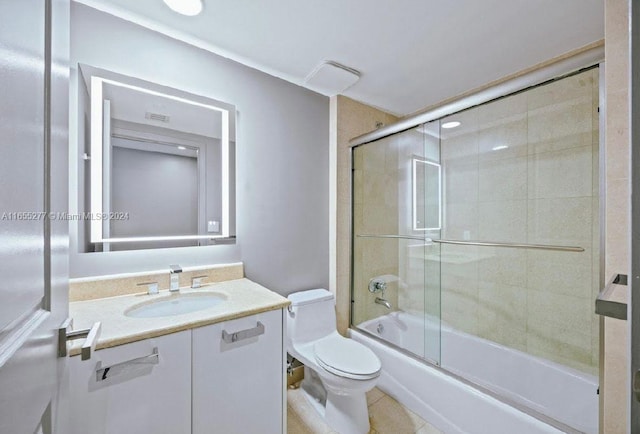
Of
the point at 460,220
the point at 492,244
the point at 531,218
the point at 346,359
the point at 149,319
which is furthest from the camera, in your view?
the point at 460,220

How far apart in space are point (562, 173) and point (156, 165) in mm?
2489

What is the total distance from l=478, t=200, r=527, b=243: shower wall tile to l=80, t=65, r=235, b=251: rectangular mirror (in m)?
1.87

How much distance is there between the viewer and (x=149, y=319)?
104 centimetres

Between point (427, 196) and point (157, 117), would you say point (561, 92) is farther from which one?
point (157, 117)

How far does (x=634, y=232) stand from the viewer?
37 centimetres

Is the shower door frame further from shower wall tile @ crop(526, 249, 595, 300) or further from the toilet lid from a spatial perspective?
shower wall tile @ crop(526, 249, 595, 300)

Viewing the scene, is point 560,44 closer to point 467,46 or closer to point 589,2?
point 589,2

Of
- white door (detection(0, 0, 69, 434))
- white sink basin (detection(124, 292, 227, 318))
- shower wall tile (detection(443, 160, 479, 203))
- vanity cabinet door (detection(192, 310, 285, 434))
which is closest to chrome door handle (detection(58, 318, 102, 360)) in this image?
white door (detection(0, 0, 69, 434))

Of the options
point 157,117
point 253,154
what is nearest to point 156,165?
point 157,117

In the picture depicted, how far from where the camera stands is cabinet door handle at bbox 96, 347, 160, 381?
2.87 ft

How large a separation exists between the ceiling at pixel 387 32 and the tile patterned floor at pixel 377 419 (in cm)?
225

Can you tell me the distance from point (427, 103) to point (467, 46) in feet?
2.49

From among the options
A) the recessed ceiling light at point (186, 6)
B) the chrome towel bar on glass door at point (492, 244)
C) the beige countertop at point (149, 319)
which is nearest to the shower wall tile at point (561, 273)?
the chrome towel bar on glass door at point (492, 244)

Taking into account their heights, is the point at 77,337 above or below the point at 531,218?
below
